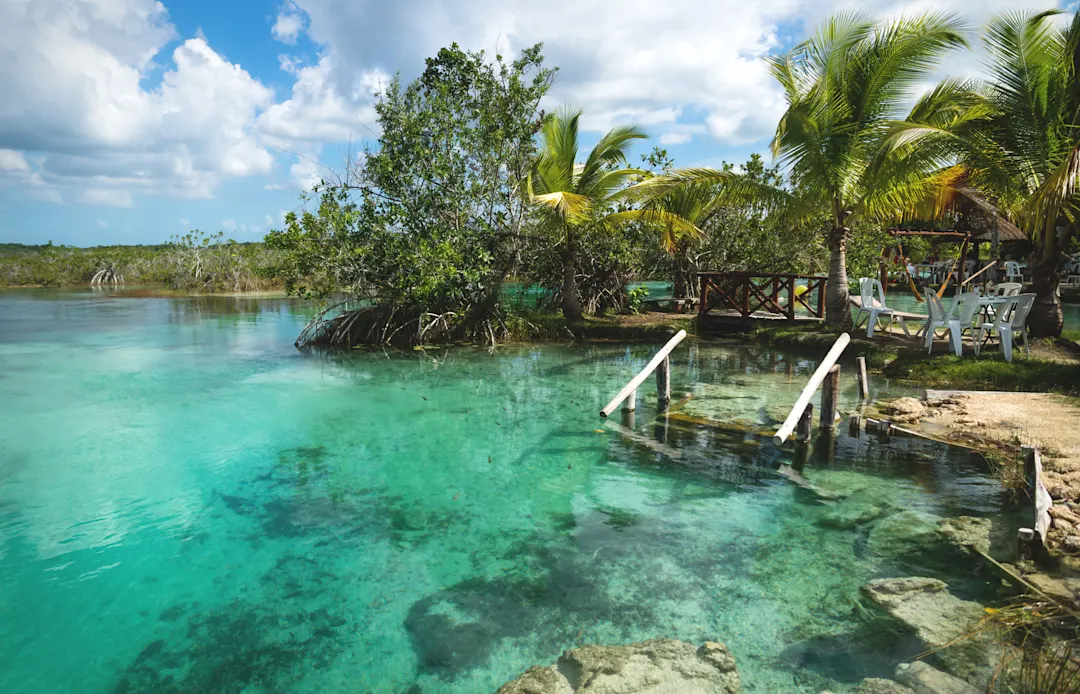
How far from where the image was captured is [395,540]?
5.41 meters

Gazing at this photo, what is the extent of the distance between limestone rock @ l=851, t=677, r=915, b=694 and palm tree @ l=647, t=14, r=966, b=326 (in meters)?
9.36

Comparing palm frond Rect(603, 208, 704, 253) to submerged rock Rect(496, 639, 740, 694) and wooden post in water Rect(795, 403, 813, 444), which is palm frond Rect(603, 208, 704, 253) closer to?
wooden post in water Rect(795, 403, 813, 444)

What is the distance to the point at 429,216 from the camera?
1500 cm

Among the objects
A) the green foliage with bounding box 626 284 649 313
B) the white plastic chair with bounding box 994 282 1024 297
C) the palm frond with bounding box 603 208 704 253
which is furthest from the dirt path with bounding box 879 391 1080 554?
the green foliage with bounding box 626 284 649 313

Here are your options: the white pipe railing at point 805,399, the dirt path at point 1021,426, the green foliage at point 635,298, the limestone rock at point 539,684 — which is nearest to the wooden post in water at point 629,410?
the white pipe railing at point 805,399

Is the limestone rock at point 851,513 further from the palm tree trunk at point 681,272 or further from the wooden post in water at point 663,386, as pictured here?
the palm tree trunk at point 681,272

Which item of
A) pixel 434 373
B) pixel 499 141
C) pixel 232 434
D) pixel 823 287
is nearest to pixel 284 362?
pixel 434 373

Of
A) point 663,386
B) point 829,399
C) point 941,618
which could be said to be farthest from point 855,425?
point 941,618

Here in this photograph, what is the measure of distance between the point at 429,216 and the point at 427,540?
10.7m

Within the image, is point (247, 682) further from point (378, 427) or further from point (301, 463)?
point (378, 427)

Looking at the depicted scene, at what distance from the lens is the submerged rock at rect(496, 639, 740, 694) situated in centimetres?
347

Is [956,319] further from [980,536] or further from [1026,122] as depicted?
[980,536]

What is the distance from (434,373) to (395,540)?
7109 mm

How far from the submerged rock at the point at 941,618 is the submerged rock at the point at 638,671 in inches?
37.2
